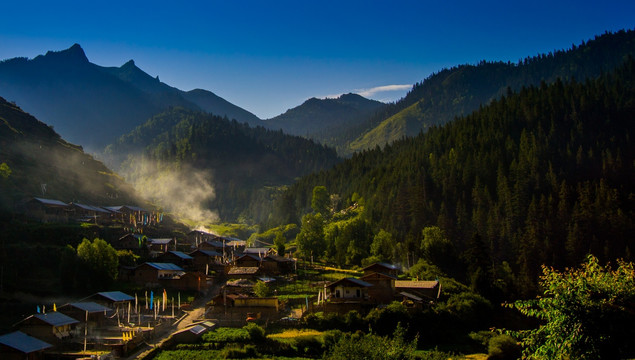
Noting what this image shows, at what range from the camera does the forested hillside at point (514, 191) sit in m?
96.8

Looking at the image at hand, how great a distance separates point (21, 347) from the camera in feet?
161

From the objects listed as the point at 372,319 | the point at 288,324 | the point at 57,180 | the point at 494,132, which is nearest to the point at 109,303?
the point at 288,324

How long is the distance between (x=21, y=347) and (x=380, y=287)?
42.9 meters

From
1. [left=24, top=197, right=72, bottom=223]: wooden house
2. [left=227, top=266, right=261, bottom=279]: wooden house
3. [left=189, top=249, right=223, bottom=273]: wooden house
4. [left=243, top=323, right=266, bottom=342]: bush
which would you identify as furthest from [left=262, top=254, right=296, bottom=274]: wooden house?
[left=24, top=197, right=72, bottom=223]: wooden house

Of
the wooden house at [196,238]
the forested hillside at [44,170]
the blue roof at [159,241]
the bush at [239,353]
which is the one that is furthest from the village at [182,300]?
the wooden house at [196,238]

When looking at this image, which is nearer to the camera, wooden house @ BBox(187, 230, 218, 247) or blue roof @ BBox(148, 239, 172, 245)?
blue roof @ BBox(148, 239, 172, 245)

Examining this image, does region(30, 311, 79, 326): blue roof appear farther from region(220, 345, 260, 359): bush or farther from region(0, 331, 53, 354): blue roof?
region(220, 345, 260, 359): bush

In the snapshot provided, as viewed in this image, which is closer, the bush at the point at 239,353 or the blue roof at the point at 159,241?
the bush at the point at 239,353

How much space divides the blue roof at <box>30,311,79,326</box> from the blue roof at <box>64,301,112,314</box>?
210 centimetres

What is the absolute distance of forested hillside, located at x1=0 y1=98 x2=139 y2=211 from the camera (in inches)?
4589

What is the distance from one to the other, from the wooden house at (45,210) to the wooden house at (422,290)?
227 ft

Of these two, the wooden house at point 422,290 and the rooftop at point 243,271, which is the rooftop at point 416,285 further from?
the rooftop at point 243,271

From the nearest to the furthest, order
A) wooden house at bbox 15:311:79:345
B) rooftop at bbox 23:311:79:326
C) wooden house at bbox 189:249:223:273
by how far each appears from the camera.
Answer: wooden house at bbox 15:311:79:345
rooftop at bbox 23:311:79:326
wooden house at bbox 189:249:223:273

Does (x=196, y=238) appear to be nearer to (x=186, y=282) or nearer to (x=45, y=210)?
(x=45, y=210)
